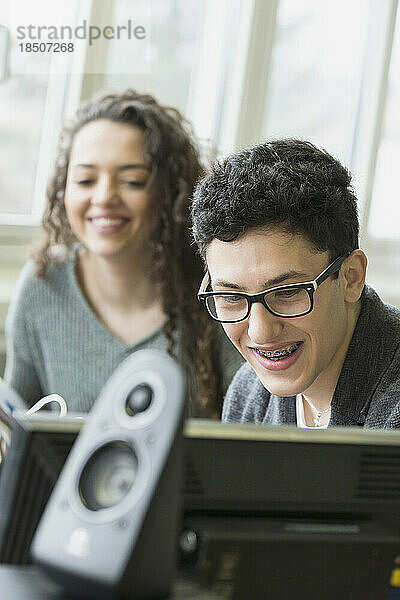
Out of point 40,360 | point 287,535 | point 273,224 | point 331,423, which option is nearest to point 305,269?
point 273,224

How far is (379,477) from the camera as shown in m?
0.92

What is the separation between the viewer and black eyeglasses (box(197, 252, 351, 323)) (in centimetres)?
144

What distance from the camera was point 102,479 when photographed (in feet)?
2.69

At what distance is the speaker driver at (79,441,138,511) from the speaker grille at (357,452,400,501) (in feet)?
0.78

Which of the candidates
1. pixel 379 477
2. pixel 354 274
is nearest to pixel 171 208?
pixel 354 274

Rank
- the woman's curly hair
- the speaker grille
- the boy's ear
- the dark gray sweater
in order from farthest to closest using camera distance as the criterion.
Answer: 1. the woman's curly hair
2. the boy's ear
3. the dark gray sweater
4. the speaker grille

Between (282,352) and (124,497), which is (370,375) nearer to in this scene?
(282,352)

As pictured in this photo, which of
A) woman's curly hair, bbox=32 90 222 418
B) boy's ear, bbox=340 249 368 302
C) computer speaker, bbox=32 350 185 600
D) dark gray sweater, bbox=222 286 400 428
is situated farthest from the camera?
woman's curly hair, bbox=32 90 222 418

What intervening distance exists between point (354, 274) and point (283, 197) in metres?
0.21

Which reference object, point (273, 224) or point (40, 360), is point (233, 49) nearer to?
point (40, 360)

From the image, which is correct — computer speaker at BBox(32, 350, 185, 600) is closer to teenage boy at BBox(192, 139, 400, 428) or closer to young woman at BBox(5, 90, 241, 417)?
teenage boy at BBox(192, 139, 400, 428)

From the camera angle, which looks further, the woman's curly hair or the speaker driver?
the woman's curly hair

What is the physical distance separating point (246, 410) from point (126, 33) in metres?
2.16

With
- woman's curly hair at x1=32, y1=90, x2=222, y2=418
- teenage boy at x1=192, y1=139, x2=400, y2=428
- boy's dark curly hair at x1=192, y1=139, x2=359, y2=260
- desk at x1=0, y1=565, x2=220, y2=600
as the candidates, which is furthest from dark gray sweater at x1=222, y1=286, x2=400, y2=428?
woman's curly hair at x1=32, y1=90, x2=222, y2=418
